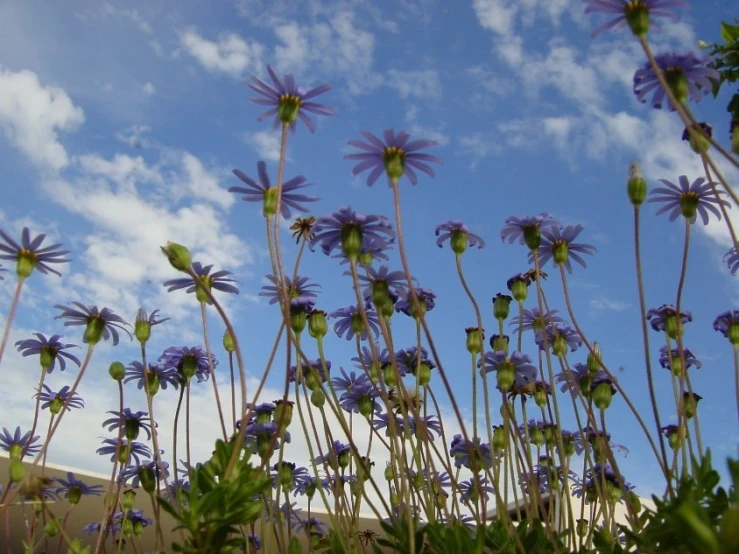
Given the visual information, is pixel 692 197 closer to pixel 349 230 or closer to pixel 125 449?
pixel 349 230

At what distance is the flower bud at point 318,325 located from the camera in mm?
3754

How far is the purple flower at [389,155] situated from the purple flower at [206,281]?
38.5 inches

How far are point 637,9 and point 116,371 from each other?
319 centimetres

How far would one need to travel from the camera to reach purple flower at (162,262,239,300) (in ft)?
11.9

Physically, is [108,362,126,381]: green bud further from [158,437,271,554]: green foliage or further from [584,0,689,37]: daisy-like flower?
[584,0,689,37]: daisy-like flower

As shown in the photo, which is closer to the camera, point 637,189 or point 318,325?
point 637,189

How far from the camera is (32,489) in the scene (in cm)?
230

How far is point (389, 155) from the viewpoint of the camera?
3225 millimetres

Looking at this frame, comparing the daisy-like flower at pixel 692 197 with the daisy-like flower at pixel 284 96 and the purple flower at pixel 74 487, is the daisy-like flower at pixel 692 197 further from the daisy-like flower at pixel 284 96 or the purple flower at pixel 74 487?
the purple flower at pixel 74 487

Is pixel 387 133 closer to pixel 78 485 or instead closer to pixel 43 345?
pixel 43 345

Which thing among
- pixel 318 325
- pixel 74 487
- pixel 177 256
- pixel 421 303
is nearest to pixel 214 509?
pixel 177 256

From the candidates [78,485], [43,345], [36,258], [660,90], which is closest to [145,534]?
[78,485]

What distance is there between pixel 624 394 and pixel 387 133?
1706mm

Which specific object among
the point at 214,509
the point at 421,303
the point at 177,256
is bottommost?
the point at 214,509
